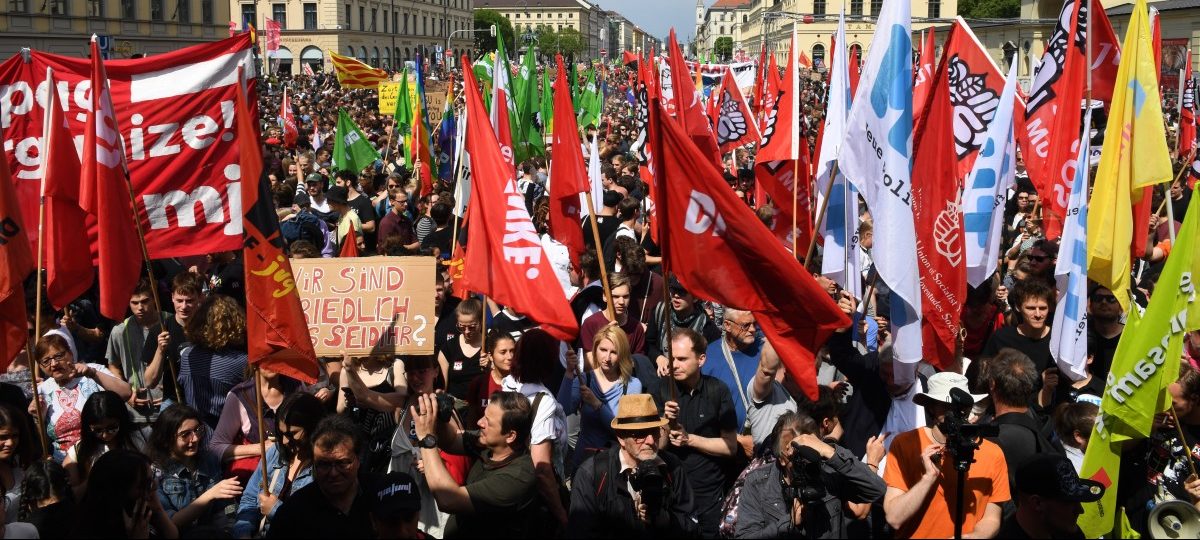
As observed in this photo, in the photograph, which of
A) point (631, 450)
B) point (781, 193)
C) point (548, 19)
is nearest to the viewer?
point (631, 450)

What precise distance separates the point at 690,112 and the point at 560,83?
6.83 ft

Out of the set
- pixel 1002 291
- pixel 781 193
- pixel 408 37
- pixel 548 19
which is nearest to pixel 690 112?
pixel 781 193

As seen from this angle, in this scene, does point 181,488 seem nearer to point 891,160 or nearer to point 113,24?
point 891,160

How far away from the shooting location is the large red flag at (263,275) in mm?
4938

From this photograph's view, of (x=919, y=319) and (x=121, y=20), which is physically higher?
(x=121, y=20)

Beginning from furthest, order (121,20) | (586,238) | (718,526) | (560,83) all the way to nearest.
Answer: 1. (121,20)
2. (586,238)
3. (560,83)
4. (718,526)

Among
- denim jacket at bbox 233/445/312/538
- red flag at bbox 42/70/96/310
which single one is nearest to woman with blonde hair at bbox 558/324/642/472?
denim jacket at bbox 233/445/312/538

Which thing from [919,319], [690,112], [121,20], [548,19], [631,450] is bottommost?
[631,450]

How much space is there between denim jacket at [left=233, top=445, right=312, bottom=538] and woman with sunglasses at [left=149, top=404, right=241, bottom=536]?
2.3 inches

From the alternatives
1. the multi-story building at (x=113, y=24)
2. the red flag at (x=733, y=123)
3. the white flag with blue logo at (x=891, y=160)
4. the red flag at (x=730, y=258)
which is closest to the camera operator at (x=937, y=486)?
the red flag at (x=730, y=258)

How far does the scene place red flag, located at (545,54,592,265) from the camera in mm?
8000

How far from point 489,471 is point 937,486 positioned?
1724 mm

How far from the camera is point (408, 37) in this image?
10244 centimetres

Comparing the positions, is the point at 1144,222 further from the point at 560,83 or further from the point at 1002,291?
the point at 560,83
